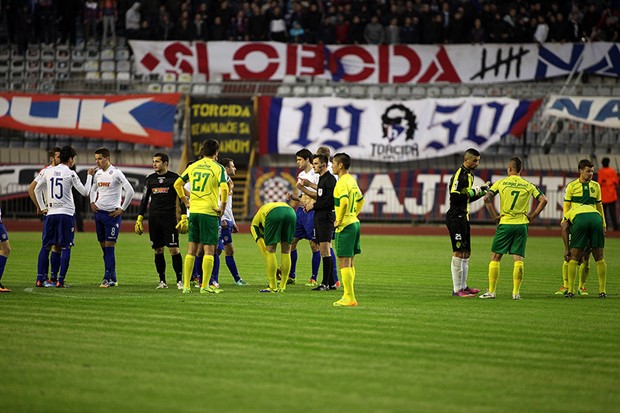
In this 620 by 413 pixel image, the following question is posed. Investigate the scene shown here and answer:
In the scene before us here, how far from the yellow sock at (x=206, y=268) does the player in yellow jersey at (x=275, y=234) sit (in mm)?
869

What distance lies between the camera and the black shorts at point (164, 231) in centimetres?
1571

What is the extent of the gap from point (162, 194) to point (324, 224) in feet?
8.93

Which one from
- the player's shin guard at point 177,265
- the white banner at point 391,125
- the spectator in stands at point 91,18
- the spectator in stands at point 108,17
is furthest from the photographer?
the spectator in stands at point 91,18

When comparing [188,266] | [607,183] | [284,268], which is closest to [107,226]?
[188,266]

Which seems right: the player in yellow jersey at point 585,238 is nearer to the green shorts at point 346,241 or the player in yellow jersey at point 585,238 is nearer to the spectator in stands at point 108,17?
the green shorts at point 346,241

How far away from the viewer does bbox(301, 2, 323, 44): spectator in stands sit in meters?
35.5

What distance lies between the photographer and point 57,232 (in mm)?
15602

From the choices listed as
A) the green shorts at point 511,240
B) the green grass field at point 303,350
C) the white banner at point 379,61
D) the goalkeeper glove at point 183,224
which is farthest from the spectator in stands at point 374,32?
the green shorts at point 511,240

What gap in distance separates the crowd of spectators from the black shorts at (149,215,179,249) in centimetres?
2076

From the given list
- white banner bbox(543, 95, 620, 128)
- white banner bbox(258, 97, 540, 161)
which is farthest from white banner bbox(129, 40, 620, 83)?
white banner bbox(543, 95, 620, 128)

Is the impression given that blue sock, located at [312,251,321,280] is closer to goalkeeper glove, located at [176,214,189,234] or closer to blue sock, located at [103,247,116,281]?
goalkeeper glove, located at [176,214,189,234]

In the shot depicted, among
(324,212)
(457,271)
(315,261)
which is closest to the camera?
(457,271)

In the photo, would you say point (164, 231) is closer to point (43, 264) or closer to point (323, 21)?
point (43, 264)

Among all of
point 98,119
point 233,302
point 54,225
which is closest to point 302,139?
point 98,119
